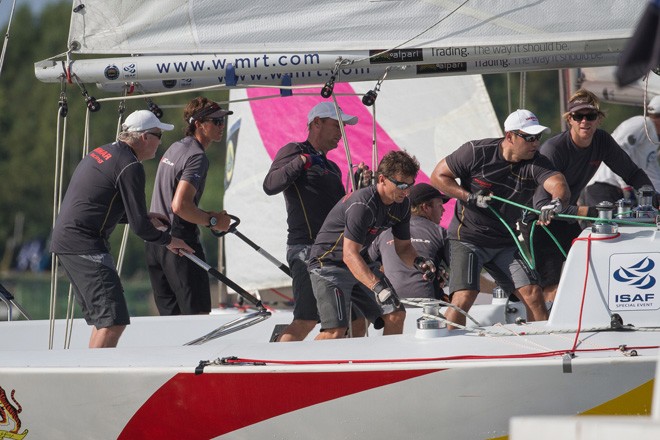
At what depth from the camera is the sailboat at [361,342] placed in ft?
15.5

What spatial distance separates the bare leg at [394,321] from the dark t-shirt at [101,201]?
3.67 ft

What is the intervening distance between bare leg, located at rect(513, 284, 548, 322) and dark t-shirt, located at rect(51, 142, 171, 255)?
1730 mm

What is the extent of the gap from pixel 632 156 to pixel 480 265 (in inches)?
73.1

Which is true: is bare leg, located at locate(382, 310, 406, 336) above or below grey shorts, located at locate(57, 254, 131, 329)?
below

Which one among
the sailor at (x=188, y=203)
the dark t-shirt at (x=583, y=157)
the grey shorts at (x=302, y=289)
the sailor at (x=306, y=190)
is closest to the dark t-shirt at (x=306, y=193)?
the sailor at (x=306, y=190)

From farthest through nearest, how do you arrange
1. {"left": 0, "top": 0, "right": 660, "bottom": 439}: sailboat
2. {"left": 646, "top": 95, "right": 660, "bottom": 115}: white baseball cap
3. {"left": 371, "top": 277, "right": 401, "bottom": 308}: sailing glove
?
{"left": 646, "top": 95, "right": 660, "bottom": 115}: white baseball cap → {"left": 371, "top": 277, "right": 401, "bottom": 308}: sailing glove → {"left": 0, "top": 0, "right": 660, "bottom": 439}: sailboat

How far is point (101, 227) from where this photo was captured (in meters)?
5.80

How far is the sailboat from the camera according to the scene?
4.72m

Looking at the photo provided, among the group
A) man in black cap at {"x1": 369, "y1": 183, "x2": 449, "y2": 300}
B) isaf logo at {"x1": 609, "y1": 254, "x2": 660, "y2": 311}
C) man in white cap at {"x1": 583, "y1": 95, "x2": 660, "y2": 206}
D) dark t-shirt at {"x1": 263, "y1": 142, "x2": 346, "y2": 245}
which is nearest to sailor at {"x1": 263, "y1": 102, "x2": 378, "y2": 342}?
dark t-shirt at {"x1": 263, "y1": 142, "x2": 346, "y2": 245}

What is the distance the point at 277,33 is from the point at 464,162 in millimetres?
1076

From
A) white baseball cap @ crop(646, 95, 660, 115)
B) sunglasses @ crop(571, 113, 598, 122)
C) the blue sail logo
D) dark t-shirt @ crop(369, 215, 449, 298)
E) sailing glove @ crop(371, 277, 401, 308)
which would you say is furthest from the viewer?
white baseball cap @ crop(646, 95, 660, 115)

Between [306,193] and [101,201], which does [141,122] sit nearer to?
[101,201]

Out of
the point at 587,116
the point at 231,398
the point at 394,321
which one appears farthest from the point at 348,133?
the point at 231,398

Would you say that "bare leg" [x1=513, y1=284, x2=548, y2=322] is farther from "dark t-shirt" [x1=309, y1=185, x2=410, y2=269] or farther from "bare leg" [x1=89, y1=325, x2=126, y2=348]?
"bare leg" [x1=89, y1=325, x2=126, y2=348]
